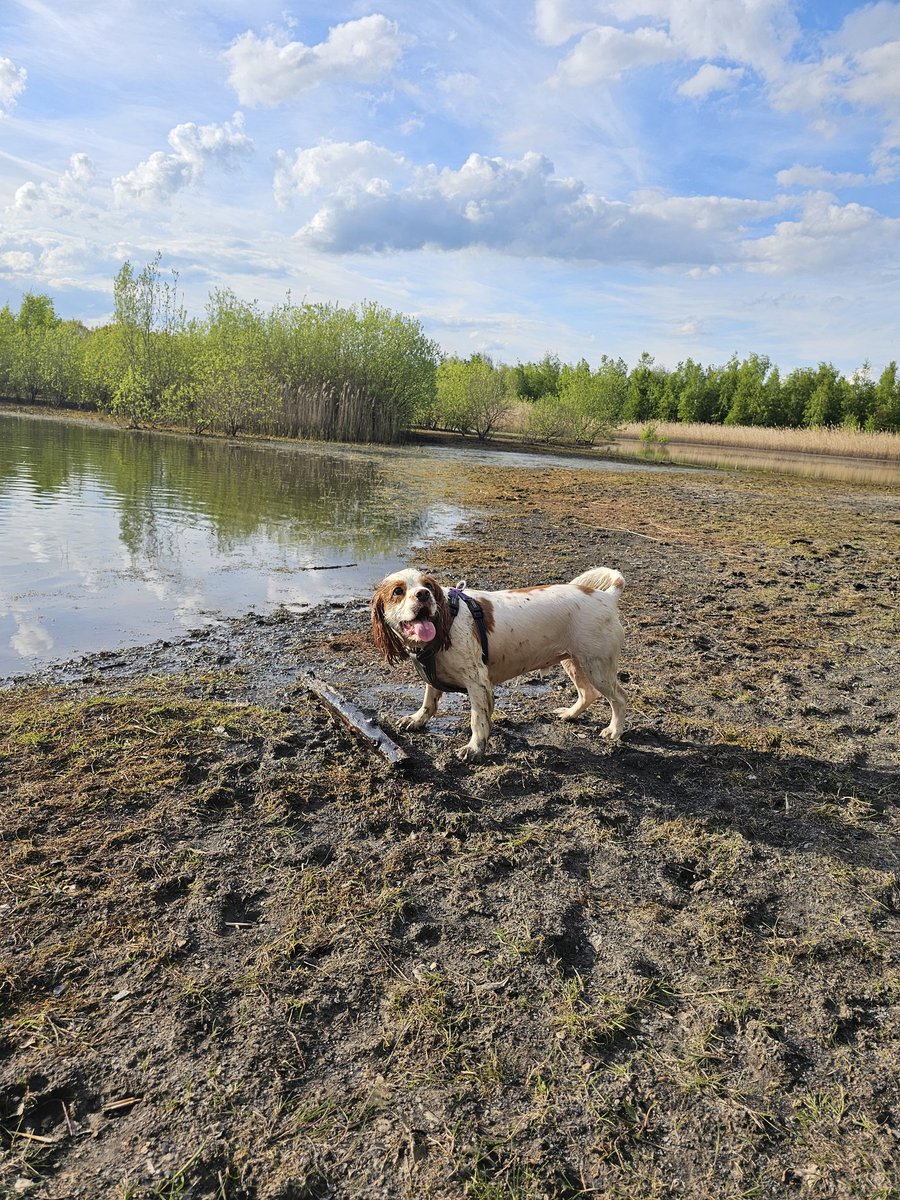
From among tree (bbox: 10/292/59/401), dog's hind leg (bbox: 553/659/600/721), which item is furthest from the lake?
tree (bbox: 10/292/59/401)

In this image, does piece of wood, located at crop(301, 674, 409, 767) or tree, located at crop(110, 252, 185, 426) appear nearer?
piece of wood, located at crop(301, 674, 409, 767)

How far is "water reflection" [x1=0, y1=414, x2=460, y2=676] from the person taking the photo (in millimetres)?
8281

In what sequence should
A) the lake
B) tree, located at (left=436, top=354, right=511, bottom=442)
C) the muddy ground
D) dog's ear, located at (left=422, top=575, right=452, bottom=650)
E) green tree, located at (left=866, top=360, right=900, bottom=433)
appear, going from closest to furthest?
the muddy ground → dog's ear, located at (left=422, top=575, right=452, bottom=650) → the lake → tree, located at (left=436, top=354, right=511, bottom=442) → green tree, located at (left=866, top=360, right=900, bottom=433)

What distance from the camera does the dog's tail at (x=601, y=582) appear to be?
5.64 metres

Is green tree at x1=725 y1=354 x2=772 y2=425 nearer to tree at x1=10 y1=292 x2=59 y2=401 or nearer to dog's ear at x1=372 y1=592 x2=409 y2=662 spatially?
tree at x1=10 y1=292 x2=59 y2=401

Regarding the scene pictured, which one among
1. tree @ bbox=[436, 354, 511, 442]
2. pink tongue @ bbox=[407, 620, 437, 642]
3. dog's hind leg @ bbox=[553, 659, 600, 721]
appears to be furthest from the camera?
tree @ bbox=[436, 354, 511, 442]

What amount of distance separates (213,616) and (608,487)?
65.2 feet

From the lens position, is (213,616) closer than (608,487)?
Yes

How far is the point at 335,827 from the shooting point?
4.11 metres

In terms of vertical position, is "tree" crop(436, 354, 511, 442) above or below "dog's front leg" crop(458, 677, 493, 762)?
above

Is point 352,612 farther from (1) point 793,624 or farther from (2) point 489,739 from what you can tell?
(1) point 793,624

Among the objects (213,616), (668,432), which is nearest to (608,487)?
(213,616)

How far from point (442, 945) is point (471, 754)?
1.93 m

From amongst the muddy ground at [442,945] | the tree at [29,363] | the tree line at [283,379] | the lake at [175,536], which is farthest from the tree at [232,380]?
the muddy ground at [442,945]
